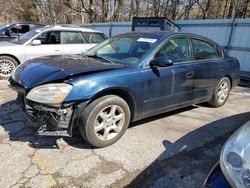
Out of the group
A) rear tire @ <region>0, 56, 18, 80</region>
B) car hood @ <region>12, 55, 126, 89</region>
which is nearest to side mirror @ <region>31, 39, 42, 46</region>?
rear tire @ <region>0, 56, 18, 80</region>

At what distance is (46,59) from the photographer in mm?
3648

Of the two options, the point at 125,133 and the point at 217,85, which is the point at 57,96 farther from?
the point at 217,85

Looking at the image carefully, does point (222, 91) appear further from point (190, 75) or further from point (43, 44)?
point (43, 44)

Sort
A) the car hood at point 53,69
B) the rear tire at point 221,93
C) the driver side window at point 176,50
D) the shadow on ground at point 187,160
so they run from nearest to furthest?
the shadow on ground at point 187,160
the car hood at point 53,69
the driver side window at point 176,50
the rear tire at point 221,93

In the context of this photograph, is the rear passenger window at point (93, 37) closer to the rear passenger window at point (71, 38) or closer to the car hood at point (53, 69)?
the rear passenger window at point (71, 38)

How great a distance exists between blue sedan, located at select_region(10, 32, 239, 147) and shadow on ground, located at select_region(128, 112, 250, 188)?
2.04 ft

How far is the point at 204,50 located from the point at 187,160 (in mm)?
2297

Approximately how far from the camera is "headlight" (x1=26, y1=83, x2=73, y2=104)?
2761 millimetres

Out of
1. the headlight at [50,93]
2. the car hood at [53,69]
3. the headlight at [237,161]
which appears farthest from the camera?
the car hood at [53,69]

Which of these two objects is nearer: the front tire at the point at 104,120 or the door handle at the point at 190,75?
the front tire at the point at 104,120

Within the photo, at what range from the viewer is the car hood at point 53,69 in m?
2.95

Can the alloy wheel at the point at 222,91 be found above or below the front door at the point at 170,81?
below

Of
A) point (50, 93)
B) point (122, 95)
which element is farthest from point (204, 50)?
point (50, 93)

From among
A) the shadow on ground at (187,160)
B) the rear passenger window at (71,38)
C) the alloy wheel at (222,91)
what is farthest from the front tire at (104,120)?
the rear passenger window at (71,38)
